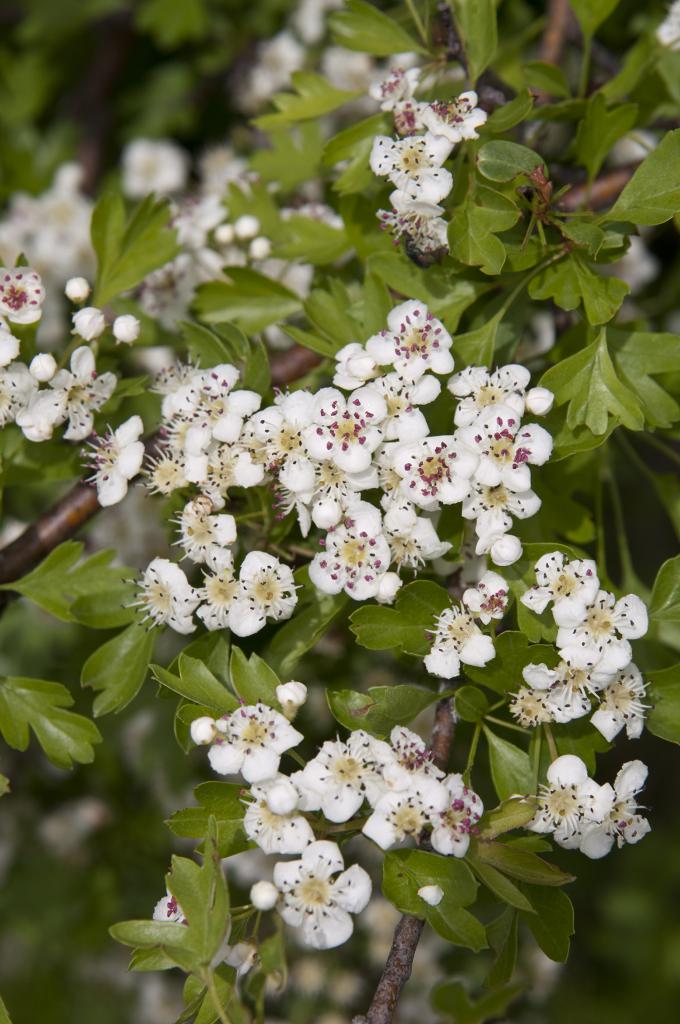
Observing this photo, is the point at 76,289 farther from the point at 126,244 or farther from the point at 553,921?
the point at 553,921

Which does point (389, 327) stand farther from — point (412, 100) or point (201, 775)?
point (201, 775)

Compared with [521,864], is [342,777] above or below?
above

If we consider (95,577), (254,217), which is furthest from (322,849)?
(254,217)

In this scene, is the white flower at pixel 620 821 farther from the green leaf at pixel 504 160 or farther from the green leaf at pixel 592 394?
the green leaf at pixel 504 160

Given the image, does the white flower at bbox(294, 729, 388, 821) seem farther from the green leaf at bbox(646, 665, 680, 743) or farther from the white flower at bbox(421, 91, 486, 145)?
the white flower at bbox(421, 91, 486, 145)

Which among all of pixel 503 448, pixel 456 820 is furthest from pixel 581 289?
pixel 456 820

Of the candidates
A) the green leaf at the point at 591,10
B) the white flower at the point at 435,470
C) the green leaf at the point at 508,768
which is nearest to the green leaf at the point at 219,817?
the green leaf at the point at 508,768

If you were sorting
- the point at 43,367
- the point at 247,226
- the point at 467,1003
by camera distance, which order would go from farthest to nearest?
1. the point at 247,226
2. the point at 43,367
3. the point at 467,1003

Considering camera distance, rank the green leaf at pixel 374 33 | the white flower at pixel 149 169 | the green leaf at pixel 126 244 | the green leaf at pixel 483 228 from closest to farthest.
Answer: the green leaf at pixel 483 228, the green leaf at pixel 374 33, the green leaf at pixel 126 244, the white flower at pixel 149 169
